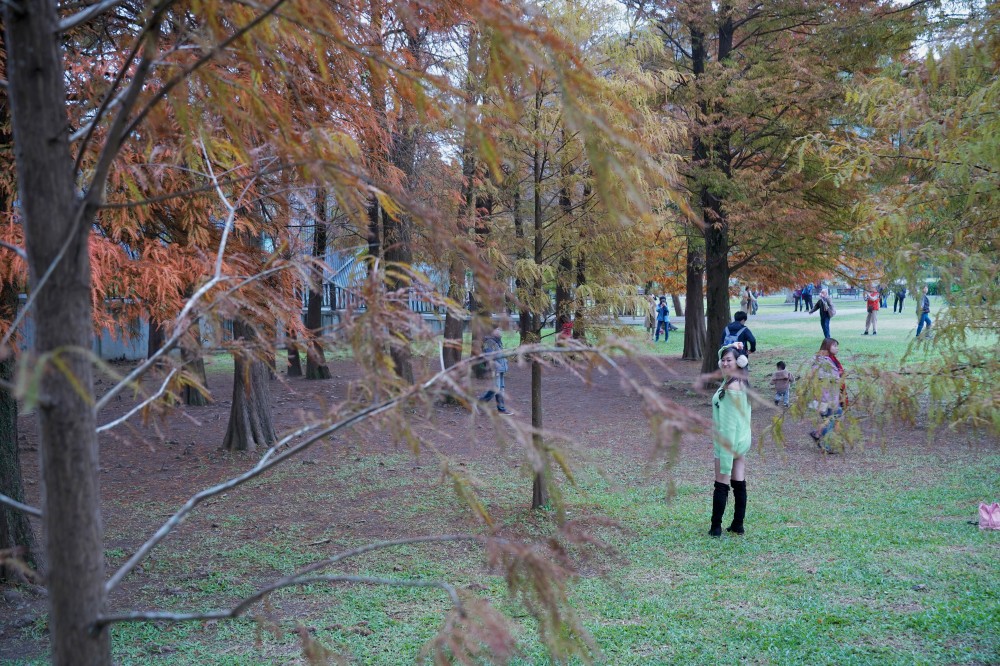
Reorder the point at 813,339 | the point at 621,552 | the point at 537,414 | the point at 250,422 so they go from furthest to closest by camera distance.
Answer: the point at 813,339, the point at 250,422, the point at 537,414, the point at 621,552

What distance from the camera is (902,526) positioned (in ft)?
26.1

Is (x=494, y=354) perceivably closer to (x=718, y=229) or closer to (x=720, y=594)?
(x=720, y=594)

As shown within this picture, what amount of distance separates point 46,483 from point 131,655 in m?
4.30

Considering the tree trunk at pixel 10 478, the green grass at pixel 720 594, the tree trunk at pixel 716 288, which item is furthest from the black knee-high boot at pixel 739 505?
the tree trunk at pixel 716 288

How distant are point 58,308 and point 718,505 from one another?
679 cm

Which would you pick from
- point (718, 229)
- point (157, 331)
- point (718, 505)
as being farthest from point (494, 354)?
point (718, 229)

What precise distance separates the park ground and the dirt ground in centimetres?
5

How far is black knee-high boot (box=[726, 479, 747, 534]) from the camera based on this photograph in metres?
7.46

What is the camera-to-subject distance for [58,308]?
169cm

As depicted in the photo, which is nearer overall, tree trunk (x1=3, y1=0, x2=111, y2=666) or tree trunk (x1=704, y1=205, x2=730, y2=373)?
tree trunk (x1=3, y1=0, x2=111, y2=666)

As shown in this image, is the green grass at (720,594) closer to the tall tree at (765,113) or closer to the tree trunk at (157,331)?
the tree trunk at (157,331)

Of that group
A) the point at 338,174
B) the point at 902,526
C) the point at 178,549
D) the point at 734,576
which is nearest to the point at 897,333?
the point at 902,526

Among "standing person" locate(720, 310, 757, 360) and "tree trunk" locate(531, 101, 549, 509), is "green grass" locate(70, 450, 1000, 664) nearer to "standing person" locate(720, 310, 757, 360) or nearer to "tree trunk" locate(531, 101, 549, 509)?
"tree trunk" locate(531, 101, 549, 509)

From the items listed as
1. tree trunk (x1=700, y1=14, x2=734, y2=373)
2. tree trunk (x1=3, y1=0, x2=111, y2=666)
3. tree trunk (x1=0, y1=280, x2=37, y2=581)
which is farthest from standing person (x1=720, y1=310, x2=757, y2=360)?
tree trunk (x1=3, y1=0, x2=111, y2=666)
